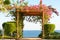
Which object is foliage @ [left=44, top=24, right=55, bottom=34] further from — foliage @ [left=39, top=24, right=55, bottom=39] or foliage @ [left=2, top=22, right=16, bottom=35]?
foliage @ [left=2, top=22, right=16, bottom=35]

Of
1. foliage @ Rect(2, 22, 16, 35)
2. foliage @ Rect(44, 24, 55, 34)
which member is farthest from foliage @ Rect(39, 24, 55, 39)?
foliage @ Rect(2, 22, 16, 35)

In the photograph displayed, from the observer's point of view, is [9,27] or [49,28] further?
[49,28]

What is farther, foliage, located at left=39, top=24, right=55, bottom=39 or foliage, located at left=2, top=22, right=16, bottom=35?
foliage, located at left=39, top=24, right=55, bottom=39

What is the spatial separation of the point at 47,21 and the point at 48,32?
1.38m

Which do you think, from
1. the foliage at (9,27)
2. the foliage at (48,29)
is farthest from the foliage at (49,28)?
the foliage at (9,27)

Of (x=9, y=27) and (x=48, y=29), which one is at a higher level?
(x=9, y=27)

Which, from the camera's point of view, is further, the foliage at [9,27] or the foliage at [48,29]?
the foliage at [48,29]

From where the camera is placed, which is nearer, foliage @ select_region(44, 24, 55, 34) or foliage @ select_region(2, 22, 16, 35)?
foliage @ select_region(2, 22, 16, 35)

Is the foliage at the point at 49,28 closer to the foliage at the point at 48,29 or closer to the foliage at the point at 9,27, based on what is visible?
the foliage at the point at 48,29

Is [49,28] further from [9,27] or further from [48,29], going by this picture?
[9,27]

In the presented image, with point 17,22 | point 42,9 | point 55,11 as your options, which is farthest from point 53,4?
point 17,22

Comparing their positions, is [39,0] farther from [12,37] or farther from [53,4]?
[12,37]

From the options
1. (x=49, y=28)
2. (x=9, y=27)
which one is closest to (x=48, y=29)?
(x=49, y=28)

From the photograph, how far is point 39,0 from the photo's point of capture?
2047 cm
